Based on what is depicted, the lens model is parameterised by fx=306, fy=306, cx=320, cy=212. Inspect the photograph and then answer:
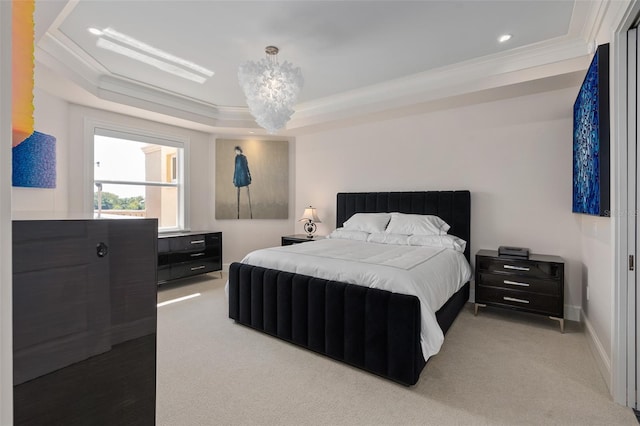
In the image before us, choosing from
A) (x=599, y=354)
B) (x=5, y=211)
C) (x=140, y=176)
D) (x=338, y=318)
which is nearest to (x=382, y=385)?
(x=338, y=318)

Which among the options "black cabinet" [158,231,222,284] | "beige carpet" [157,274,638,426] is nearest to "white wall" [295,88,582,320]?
"beige carpet" [157,274,638,426]

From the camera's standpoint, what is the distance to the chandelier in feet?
8.91

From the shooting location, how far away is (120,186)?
14.4 ft

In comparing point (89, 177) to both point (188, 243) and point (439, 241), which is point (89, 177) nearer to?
point (188, 243)

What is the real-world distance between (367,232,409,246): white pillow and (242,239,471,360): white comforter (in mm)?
171

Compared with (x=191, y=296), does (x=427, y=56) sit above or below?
above

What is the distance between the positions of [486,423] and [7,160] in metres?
2.22

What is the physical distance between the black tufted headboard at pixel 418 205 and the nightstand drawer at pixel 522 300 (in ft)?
1.89

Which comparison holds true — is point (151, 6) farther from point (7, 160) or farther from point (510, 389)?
point (510, 389)

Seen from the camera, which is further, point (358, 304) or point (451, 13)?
point (451, 13)

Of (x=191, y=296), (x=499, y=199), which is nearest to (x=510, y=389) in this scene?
(x=499, y=199)

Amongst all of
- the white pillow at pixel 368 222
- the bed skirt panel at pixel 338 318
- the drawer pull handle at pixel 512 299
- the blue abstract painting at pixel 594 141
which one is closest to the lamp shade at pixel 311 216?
the white pillow at pixel 368 222

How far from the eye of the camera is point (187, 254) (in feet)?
14.8

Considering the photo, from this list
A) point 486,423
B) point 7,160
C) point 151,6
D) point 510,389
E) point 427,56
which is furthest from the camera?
point 427,56
